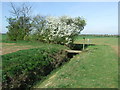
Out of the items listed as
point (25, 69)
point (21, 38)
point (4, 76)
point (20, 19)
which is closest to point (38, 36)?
point (21, 38)

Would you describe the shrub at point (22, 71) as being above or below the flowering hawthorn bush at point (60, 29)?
below

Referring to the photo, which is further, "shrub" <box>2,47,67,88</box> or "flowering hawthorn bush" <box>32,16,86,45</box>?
"flowering hawthorn bush" <box>32,16,86,45</box>

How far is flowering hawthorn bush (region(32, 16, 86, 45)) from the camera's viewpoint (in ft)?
50.1

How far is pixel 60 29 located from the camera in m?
15.1

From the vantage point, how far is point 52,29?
1551 cm

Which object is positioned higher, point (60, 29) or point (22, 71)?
point (60, 29)

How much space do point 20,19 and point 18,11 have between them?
2.88 m

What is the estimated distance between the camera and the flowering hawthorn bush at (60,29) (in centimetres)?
1527

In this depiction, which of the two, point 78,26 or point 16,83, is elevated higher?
point 78,26

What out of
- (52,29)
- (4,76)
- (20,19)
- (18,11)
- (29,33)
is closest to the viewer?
(4,76)

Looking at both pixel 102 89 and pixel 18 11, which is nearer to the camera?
pixel 102 89

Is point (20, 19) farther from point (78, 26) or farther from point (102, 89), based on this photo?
point (102, 89)

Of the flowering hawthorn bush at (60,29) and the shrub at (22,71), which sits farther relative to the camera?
the flowering hawthorn bush at (60,29)

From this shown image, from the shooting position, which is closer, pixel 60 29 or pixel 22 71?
pixel 22 71
